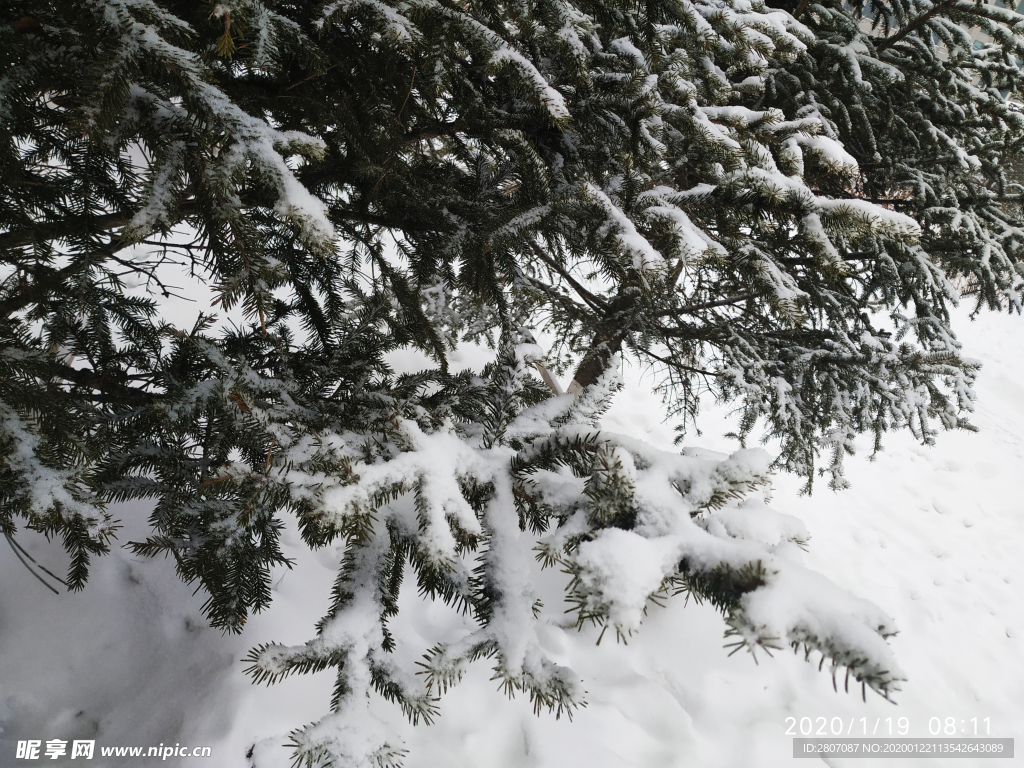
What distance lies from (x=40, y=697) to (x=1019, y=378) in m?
14.6

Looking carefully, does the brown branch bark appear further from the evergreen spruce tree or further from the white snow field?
the white snow field

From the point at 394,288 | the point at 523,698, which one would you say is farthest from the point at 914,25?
the point at 523,698

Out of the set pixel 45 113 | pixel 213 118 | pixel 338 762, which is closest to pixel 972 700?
pixel 338 762

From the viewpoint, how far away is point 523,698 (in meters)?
2.49

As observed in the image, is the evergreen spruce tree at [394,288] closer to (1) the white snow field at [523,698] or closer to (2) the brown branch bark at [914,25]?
(1) the white snow field at [523,698]

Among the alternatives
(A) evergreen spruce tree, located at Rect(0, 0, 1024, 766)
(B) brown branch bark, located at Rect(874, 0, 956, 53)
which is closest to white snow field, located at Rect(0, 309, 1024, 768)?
(A) evergreen spruce tree, located at Rect(0, 0, 1024, 766)

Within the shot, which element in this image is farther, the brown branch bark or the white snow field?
the brown branch bark

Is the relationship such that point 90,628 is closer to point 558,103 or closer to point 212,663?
point 212,663

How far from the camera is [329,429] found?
4.18 ft

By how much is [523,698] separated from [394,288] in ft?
7.21

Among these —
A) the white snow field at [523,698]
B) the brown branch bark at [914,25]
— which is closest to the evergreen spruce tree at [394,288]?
the white snow field at [523,698]

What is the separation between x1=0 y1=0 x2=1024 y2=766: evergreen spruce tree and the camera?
34.3 inches

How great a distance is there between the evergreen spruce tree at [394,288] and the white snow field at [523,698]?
428 millimetres

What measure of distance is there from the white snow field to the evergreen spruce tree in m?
0.43
